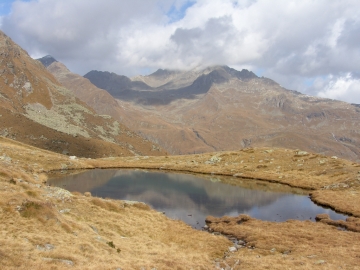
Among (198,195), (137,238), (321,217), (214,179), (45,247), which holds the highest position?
(214,179)

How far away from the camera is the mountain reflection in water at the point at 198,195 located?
5605cm

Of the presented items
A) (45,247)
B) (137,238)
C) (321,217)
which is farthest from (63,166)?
(45,247)

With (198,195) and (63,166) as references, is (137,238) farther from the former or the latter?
(63,166)

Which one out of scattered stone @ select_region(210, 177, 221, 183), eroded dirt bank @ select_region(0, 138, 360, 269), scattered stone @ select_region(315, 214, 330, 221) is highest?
scattered stone @ select_region(210, 177, 221, 183)

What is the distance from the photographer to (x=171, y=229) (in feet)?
136

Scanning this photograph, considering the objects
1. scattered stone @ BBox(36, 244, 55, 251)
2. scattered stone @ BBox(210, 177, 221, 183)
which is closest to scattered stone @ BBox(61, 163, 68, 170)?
scattered stone @ BBox(210, 177, 221, 183)

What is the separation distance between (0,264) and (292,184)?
77311 mm

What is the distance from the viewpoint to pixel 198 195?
2793 inches

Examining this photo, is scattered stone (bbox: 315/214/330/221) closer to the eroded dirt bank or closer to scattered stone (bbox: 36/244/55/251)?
the eroded dirt bank

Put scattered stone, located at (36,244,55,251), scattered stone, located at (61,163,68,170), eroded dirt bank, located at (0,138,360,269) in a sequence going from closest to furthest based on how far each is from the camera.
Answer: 1. scattered stone, located at (36,244,55,251)
2. eroded dirt bank, located at (0,138,360,269)
3. scattered stone, located at (61,163,68,170)

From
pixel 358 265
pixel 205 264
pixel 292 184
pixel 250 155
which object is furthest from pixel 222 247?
pixel 250 155

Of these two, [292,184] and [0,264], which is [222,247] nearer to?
[0,264]

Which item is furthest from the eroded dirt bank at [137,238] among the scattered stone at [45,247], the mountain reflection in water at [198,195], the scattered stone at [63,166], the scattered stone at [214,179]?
the scattered stone at [63,166]

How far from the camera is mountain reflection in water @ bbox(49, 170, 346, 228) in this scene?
184ft
